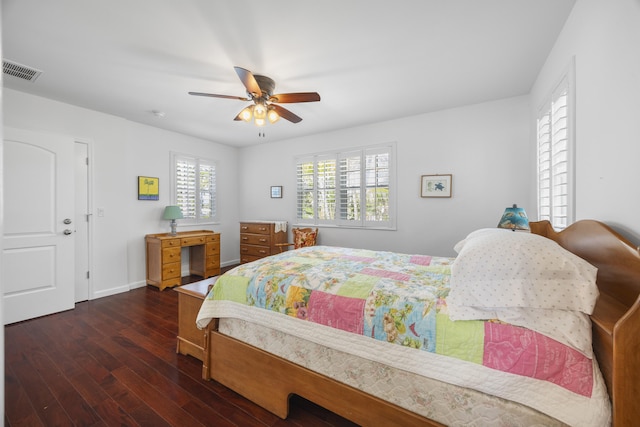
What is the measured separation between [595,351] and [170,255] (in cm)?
455

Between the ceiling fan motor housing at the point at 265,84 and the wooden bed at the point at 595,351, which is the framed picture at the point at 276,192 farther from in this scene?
the wooden bed at the point at 595,351

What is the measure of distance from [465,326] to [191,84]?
3221 mm

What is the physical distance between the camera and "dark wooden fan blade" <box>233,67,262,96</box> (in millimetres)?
2006

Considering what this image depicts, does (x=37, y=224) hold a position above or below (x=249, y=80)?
below

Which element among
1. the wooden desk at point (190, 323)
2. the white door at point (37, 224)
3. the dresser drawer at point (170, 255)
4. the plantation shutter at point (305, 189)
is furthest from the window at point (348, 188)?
the white door at point (37, 224)

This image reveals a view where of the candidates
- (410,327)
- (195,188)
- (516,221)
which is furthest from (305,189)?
(410,327)

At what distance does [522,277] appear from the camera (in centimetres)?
111

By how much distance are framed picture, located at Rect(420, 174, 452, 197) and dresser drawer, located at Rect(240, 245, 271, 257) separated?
9.19 feet

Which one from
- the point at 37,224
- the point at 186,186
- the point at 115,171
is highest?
the point at 115,171

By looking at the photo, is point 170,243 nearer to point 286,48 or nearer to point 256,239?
point 256,239

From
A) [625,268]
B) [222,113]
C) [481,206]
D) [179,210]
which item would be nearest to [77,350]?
[179,210]

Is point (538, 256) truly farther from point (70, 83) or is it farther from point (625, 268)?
point (70, 83)

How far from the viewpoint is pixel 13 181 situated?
2877 mm

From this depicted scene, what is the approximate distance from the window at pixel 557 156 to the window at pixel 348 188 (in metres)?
1.79
